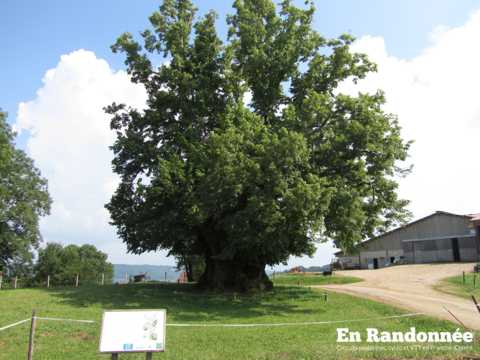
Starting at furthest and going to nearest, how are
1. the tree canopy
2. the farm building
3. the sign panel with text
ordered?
the tree canopy, the farm building, the sign panel with text

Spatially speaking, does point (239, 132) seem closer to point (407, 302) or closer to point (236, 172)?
point (236, 172)

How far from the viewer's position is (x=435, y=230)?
5803cm

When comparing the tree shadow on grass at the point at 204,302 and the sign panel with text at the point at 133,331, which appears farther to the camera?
the tree shadow on grass at the point at 204,302

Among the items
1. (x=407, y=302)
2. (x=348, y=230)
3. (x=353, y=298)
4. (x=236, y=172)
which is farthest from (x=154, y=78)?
(x=407, y=302)

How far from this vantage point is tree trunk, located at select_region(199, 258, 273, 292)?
31.0 metres

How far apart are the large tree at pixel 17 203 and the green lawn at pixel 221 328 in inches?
819

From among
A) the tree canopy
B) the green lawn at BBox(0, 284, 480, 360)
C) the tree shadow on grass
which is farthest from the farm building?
the tree canopy

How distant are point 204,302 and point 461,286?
Result: 20.8m

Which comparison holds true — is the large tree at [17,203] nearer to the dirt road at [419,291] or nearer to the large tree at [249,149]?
the large tree at [249,149]

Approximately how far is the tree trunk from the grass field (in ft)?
43.7

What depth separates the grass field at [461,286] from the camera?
30928 millimetres

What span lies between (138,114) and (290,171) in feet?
48.4

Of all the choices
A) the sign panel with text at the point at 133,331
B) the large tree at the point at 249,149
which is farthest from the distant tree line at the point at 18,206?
the sign panel with text at the point at 133,331

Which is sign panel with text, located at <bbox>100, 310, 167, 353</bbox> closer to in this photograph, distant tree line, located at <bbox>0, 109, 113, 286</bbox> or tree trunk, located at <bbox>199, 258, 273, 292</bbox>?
tree trunk, located at <bbox>199, 258, 273, 292</bbox>
